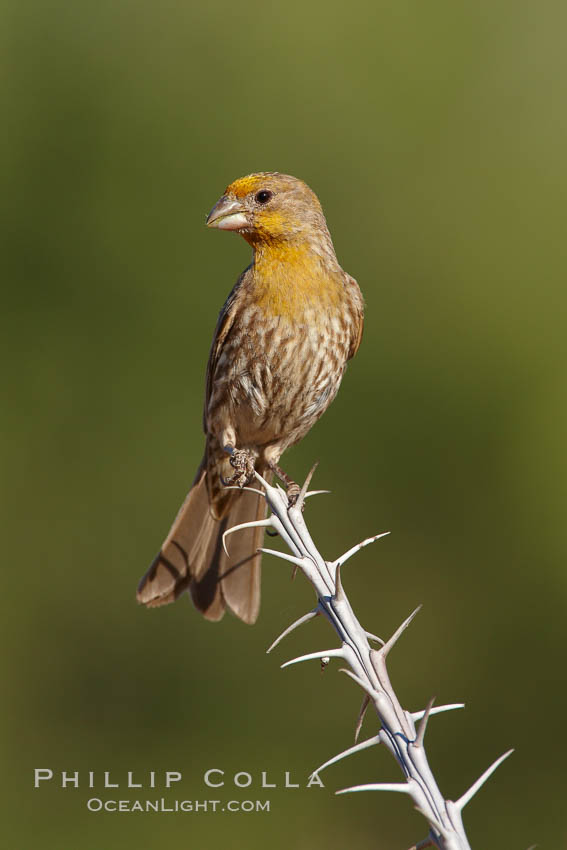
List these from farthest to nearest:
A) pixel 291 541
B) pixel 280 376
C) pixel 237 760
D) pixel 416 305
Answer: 1. pixel 416 305
2. pixel 237 760
3. pixel 280 376
4. pixel 291 541

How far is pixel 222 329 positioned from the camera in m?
4.18

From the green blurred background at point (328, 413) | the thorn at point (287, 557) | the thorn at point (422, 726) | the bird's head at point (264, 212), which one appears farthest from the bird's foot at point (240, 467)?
the thorn at point (422, 726)

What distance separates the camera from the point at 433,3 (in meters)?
6.64

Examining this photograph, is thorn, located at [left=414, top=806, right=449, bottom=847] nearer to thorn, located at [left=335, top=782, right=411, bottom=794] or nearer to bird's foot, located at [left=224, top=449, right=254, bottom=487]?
thorn, located at [left=335, top=782, right=411, bottom=794]

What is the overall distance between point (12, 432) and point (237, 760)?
7.34ft

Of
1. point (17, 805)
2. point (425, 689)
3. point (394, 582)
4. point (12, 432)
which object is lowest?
point (17, 805)

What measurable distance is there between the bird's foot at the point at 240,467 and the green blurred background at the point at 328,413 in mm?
1817

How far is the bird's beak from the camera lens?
396 centimetres

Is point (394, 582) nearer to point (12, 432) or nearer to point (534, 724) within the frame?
point (534, 724)

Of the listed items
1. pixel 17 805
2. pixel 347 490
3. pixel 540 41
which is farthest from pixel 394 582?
pixel 540 41

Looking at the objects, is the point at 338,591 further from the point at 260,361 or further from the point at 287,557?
the point at 260,361

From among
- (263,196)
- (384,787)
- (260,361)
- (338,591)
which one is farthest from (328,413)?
(384,787)

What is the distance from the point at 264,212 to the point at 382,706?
2344 millimetres

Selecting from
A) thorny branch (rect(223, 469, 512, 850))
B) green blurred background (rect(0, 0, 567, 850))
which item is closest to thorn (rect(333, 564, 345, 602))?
thorny branch (rect(223, 469, 512, 850))
